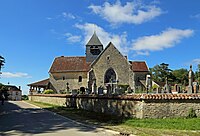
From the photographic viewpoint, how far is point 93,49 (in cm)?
5522

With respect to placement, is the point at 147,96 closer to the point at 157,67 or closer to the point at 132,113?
the point at 132,113

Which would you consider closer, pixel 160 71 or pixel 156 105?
pixel 156 105

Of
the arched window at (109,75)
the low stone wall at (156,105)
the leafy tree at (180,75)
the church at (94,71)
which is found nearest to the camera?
the low stone wall at (156,105)

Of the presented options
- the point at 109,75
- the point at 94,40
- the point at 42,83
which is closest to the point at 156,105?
the point at 109,75

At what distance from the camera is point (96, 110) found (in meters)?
21.1

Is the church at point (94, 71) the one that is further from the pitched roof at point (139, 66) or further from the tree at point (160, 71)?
the tree at point (160, 71)

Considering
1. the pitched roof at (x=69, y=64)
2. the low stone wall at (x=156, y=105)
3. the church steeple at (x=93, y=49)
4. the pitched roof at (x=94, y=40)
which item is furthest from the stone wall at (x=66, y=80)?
the low stone wall at (x=156, y=105)

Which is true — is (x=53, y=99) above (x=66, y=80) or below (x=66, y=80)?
below

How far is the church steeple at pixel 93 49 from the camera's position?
54969mm

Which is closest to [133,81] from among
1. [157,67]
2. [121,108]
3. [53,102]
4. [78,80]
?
[78,80]

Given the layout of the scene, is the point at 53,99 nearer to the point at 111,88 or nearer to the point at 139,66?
the point at 111,88

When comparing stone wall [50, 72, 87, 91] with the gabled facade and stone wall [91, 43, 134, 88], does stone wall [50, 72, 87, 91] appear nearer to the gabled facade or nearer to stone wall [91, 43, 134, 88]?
the gabled facade

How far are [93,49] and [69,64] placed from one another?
6.07 metres

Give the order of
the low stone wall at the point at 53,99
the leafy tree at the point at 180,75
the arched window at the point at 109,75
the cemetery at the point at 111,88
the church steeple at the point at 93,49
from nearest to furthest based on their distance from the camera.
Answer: the cemetery at the point at 111,88 → the low stone wall at the point at 53,99 → the arched window at the point at 109,75 → the church steeple at the point at 93,49 → the leafy tree at the point at 180,75
